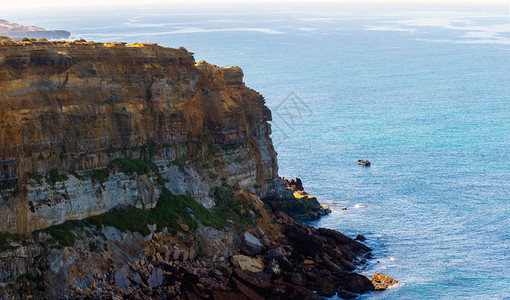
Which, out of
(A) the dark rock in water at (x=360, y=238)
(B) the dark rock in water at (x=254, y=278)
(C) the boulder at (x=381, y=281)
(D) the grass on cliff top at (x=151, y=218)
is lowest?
(A) the dark rock in water at (x=360, y=238)

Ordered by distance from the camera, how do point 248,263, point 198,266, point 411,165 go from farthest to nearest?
point 411,165
point 248,263
point 198,266

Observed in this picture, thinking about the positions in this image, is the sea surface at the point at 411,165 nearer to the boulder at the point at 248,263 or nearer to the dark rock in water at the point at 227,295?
the boulder at the point at 248,263

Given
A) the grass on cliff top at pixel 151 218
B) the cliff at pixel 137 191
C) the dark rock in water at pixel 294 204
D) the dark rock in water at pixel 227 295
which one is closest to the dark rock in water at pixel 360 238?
the cliff at pixel 137 191

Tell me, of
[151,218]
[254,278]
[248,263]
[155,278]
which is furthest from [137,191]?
[254,278]

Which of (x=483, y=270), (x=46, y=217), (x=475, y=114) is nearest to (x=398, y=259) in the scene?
(x=483, y=270)

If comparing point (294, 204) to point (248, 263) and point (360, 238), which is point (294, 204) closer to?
point (360, 238)

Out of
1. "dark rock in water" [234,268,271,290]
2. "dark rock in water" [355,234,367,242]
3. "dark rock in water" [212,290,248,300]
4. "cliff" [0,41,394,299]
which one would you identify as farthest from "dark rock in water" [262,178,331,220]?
"dark rock in water" [212,290,248,300]
